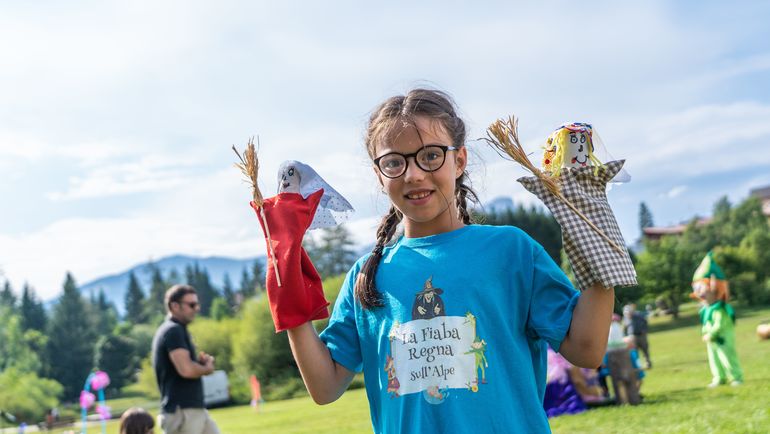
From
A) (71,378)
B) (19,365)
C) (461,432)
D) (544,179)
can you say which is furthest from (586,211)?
(71,378)

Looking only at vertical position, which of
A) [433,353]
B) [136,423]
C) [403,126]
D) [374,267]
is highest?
[403,126]

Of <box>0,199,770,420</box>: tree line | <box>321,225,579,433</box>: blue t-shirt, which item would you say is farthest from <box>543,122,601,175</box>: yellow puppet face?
<box>0,199,770,420</box>: tree line

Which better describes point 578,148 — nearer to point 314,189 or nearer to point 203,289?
point 314,189

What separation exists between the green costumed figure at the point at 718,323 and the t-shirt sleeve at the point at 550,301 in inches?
377

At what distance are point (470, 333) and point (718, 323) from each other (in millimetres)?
9893

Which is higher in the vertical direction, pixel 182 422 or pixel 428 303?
pixel 428 303

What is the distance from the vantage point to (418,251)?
2436 mm

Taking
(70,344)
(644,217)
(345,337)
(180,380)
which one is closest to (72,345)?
(70,344)

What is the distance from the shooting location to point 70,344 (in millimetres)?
62188

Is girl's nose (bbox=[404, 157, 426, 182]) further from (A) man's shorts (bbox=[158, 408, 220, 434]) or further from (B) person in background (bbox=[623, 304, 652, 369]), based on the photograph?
(B) person in background (bbox=[623, 304, 652, 369])

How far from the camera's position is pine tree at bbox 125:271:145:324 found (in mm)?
95688

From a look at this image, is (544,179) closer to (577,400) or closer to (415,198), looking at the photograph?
(415,198)

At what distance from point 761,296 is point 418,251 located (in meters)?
42.5

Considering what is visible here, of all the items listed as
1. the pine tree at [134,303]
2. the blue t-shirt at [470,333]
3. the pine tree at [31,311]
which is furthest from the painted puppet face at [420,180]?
the pine tree at [134,303]
